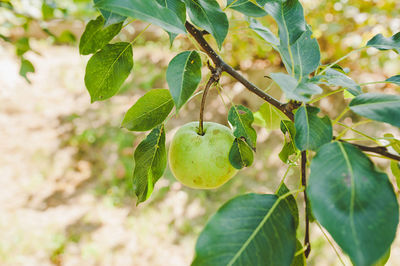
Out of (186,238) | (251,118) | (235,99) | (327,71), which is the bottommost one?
(186,238)

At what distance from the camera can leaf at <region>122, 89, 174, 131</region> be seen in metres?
0.80

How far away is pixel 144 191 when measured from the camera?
781 millimetres

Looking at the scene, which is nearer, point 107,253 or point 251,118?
point 251,118

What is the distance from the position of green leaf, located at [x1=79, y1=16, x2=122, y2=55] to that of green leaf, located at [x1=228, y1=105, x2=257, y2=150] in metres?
0.36

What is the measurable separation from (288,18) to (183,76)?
0.92ft

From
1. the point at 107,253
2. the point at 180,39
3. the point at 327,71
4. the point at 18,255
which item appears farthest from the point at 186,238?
the point at 180,39

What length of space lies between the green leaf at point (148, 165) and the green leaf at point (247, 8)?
0.38 meters

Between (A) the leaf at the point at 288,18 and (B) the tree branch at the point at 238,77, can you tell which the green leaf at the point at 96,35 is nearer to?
(B) the tree branch at the point at 238,77

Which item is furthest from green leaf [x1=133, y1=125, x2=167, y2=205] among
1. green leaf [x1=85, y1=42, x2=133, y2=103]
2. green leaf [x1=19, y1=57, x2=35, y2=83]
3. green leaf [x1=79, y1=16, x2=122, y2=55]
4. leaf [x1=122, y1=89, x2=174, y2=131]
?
green leaf [x1=19, y1=57, x2=35, y2=83]

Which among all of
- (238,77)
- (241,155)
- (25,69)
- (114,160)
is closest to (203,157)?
(241,155)

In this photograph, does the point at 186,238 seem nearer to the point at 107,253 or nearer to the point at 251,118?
the point at 107,253

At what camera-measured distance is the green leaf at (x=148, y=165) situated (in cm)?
78

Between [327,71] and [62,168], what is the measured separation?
3028 mm

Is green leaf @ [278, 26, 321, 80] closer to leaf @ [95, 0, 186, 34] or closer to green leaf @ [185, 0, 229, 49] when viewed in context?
green leaf @ [185, 0, 229, 49]
